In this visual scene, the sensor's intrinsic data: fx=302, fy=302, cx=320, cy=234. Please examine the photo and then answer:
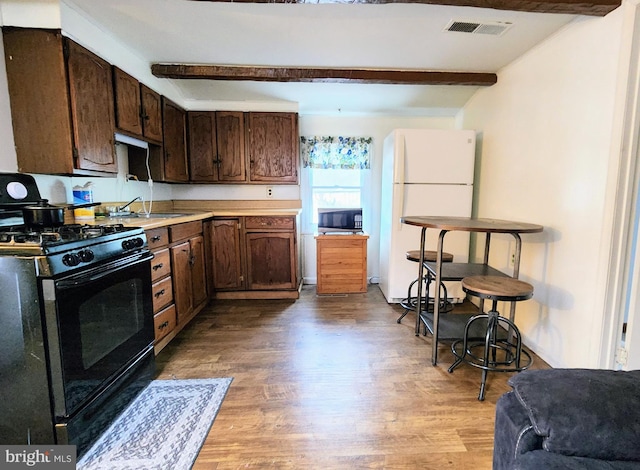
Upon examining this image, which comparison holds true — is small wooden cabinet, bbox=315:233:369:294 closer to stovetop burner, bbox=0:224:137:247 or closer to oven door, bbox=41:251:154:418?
oven door, bbox=41:251:154:418

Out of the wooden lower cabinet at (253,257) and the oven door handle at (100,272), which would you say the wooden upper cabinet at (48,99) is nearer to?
the oven door handle at (100,272)

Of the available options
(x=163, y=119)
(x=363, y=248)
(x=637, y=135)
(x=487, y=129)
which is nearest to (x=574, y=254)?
(x=637, y=135)

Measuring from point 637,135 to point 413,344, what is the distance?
70.5 inches

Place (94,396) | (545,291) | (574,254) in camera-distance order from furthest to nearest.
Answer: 1. (545,291)
2. (574,254)
3. (94,396)

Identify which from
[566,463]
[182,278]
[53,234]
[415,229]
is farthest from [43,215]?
[415,229]

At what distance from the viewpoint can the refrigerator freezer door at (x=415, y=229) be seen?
2893mm

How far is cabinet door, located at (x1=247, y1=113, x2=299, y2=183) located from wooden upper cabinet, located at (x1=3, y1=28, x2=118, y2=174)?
164 cm

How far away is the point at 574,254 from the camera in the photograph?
185cm

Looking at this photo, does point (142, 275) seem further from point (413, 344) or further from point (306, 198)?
point (306, 198)

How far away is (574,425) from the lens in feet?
2.41

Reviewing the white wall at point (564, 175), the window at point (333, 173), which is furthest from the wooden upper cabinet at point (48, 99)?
the white wall at point (564, 175)

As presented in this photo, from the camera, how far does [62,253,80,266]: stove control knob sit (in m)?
1.22

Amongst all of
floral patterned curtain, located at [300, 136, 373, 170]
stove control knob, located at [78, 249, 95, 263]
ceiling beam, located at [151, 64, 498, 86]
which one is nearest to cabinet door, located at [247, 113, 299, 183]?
floral patterned curtain, located at [300, 136, 373, 170]

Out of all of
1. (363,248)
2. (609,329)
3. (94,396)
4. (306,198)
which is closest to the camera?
(94,396)
